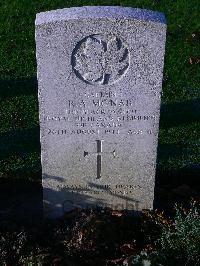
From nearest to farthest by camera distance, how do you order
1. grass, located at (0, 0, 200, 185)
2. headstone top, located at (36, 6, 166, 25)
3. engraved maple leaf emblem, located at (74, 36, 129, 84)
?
1. headstone top, located at (36, 6, 166, 25)
2. engraved maple leaf emblem, located at (74, 36, 129, 84)
3. grass, located at (0, 0, 200, 185)

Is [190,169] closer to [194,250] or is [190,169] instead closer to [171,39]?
[194,250]

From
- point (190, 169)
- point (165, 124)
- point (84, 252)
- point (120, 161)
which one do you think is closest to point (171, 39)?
point (165, 124)

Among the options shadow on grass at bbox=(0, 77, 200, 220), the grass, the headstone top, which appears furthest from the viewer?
the grass

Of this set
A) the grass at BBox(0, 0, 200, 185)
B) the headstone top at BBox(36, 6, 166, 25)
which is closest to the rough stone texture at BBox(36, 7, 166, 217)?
the headstone top at BBox(36, 6, 166, 25)

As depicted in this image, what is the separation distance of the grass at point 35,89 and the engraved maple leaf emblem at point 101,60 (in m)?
1.79

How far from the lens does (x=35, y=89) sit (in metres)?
7.34

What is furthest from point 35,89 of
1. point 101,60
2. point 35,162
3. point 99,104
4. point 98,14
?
point 98,14

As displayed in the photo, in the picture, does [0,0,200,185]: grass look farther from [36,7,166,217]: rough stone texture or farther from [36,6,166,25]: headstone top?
[36,6,166,25]: headstone top

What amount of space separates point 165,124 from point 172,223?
6.65 ft

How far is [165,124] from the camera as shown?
682 centimetres

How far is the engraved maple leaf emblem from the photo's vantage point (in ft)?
14.8

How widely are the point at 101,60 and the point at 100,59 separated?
0.01 m

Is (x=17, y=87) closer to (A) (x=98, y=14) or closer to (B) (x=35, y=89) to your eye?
(B) (x=35, y=89)

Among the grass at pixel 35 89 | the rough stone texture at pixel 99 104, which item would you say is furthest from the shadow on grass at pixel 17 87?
the rough stone texture at pixel 99 104
